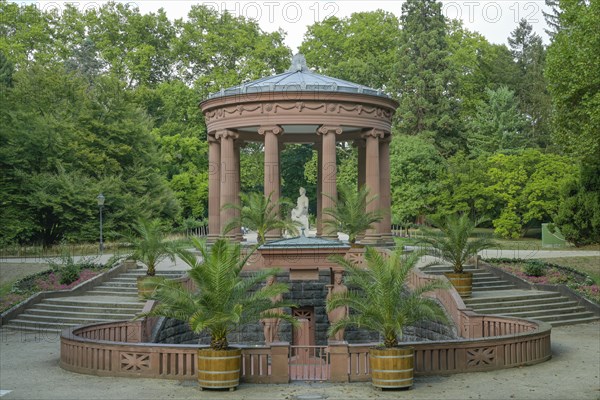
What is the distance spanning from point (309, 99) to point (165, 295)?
18.5m

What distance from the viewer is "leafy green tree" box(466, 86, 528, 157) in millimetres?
65812

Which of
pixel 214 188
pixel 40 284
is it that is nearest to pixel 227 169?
pixel 214 188

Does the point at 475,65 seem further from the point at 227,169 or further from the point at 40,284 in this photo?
the point at 40,284

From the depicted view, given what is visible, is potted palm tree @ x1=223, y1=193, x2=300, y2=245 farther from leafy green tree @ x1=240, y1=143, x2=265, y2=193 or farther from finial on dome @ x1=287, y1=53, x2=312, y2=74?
leafy green tree @ x1=240, y1=143, x2=265, y2=193

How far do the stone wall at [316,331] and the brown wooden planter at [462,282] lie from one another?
2352 mm

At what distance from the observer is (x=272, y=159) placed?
31953 millimetres

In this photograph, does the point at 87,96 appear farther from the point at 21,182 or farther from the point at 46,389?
the point at 46,389

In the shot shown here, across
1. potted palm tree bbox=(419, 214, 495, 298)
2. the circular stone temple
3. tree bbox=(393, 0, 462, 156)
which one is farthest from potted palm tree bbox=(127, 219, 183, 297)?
tree bbox=(393, 0, 462, 156)

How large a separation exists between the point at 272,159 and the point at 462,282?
36.4ft

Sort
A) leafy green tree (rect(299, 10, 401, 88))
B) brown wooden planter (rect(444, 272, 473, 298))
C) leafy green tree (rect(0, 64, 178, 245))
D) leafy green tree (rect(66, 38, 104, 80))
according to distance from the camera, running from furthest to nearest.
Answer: leafy green tree (rect(66, 38, 104, 80)) < leafy green tree (rect(299, 10, 401, 88)) < leafy green tree (rect(0, 64, 178, 245)) < brown wooden planter (rect(444, 272, 473, 298))

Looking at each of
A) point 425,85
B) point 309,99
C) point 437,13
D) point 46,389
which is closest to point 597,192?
point 309,99

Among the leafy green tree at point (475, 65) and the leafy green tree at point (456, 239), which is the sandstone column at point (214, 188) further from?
the leafy green tree at point (475, 65)

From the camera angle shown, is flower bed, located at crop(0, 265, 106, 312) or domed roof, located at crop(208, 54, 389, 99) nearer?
flower bed, located at crop(0, 265, 106, 312)

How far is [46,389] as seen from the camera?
1397cm
